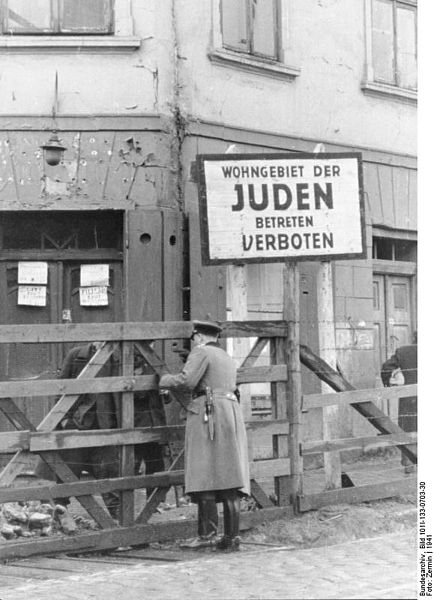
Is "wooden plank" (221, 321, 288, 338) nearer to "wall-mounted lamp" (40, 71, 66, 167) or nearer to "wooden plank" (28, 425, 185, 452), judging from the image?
"wooden plank" (28, 425, 185, 452)

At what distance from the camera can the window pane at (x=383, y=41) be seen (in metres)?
12.0

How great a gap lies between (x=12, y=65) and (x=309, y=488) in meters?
4.90

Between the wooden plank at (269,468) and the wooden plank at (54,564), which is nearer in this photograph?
the wooden plank at (54,564)

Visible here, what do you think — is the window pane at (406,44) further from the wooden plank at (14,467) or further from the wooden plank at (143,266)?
the wooden plank at (14,467)

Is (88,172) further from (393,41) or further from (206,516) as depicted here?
(206,516)

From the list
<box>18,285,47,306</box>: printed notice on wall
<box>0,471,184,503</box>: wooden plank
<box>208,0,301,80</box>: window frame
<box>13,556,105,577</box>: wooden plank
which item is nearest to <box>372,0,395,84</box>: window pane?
<box>208,0,301,80</box>: window frame

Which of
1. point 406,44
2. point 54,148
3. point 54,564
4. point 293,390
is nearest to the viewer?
point 54,564

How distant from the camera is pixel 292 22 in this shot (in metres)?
11.8

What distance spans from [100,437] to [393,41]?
6241 mm

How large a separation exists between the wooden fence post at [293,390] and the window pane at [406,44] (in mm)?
4088

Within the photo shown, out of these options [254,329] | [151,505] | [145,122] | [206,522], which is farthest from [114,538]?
[145,122]

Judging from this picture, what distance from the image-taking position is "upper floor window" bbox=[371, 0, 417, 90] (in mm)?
11977

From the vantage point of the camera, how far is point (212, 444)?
784 centimetres

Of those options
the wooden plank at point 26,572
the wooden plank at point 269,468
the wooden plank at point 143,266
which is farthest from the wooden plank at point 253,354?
the wooden plank at point 143,266
